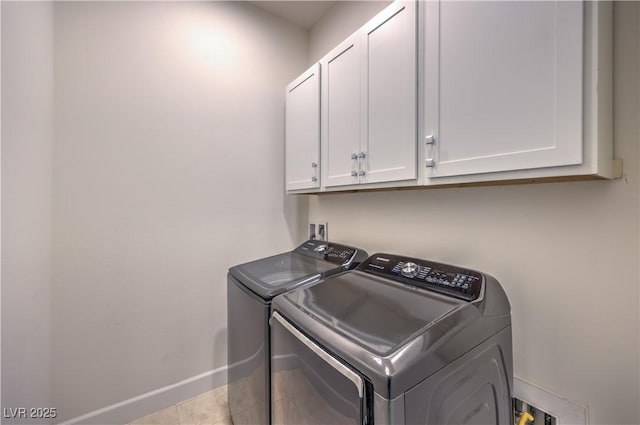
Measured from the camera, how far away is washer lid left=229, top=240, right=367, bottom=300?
1.29 m

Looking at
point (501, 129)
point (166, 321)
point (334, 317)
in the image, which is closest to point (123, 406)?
point (166, 321)

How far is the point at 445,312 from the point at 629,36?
968mm

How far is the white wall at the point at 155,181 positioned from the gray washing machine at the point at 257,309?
47 centimetres

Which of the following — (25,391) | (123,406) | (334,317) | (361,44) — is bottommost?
(123,406)

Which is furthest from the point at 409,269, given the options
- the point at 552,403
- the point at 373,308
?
the point at 552,403

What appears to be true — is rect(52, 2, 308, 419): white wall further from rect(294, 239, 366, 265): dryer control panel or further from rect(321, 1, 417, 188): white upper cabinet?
rect(321, 1, 417, 188): white upper cabinet

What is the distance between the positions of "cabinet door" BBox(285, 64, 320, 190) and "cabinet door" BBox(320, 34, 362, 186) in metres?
0.07

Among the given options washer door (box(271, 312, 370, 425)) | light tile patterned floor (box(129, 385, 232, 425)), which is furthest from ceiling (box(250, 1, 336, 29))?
light tile patterned floor (box(129, 385, 232, 425))

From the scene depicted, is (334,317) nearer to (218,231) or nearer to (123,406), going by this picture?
(218,231)

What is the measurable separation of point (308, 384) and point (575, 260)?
970 mm

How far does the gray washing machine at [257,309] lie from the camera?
122 centimetres

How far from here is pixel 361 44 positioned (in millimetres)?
1406

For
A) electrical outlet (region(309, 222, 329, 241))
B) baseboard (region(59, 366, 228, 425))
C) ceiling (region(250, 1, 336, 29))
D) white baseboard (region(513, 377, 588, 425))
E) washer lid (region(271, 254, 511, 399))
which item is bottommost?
baseboard (region(59, 366, 228, 425))

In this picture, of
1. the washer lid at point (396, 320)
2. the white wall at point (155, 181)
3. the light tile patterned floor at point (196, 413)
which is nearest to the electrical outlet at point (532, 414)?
the washer lid at point (396, 320)
